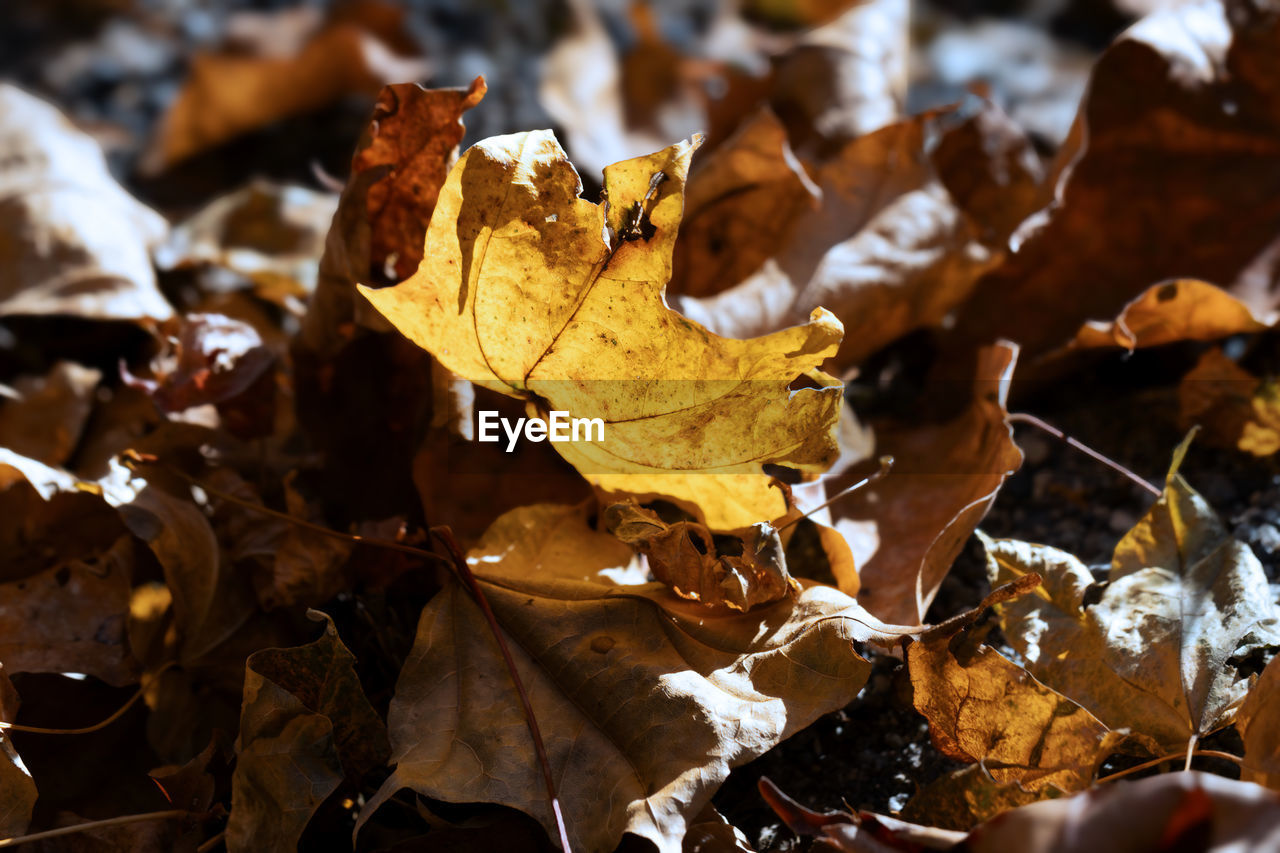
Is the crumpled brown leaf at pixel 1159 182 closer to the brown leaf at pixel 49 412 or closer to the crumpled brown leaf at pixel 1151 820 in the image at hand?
the crumpled brown leaf at pixel 1151 820

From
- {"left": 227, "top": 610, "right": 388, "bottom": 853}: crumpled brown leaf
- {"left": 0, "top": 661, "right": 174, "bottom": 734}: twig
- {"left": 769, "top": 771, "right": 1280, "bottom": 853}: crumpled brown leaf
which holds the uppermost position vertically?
Answer: {"left": 769, "top": 771, "right": 1280, "bottom": 853}: crumpled brown leaf

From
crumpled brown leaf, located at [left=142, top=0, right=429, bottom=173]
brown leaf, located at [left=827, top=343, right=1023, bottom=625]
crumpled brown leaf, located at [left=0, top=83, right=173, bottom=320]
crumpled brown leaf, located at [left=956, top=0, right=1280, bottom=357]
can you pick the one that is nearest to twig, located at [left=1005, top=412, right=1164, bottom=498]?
brown leaf, located at [left=827, top=343, right=1023, bottom=625]

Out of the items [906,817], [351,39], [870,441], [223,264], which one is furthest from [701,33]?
[906,817]

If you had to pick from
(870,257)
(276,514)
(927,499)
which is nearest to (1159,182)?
(870,257)

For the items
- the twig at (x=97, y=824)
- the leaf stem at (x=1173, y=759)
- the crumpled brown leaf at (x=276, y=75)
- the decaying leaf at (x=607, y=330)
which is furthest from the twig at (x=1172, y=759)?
the crumpled brown leaf at (x=276, y=75)

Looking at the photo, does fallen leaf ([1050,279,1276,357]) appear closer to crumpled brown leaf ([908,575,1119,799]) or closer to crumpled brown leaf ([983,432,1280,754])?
crumpled brown leaf ([983,432,1280,754])
